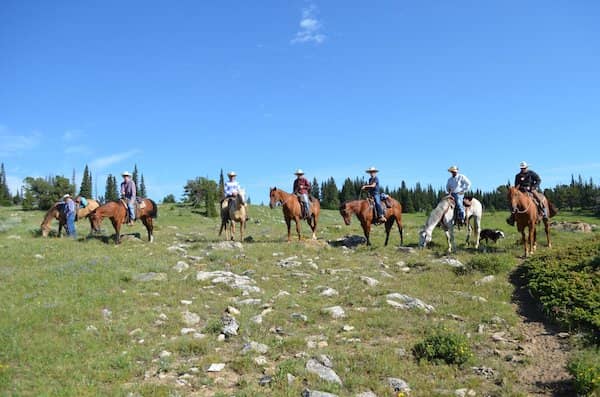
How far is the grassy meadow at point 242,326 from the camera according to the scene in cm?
706

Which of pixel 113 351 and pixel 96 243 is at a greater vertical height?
pixel 96 243

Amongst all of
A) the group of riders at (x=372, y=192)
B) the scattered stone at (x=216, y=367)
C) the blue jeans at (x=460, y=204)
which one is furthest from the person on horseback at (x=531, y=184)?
the scattered stone at (x=216, y=367)

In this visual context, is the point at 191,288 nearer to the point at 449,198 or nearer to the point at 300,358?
the point at 300,358

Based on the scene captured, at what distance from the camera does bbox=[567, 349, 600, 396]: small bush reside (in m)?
6.27

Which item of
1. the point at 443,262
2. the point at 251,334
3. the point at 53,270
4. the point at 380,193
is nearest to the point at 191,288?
the point at 251,334

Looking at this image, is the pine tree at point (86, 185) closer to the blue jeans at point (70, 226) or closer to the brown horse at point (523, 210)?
the blue jeans at point (70, 226)

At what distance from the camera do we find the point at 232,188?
22.0 metres

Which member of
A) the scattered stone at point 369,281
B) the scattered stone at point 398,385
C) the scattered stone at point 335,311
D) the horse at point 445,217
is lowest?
the scattered stone at point 398,385

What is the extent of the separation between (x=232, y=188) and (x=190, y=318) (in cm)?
1245

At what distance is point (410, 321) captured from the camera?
9805mm

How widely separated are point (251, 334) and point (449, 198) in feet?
41.2

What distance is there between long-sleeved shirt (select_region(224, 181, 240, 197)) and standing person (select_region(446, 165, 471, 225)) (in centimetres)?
998

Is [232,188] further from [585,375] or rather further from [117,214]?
[585,375]

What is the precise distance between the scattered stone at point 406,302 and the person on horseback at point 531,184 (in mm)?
9490
